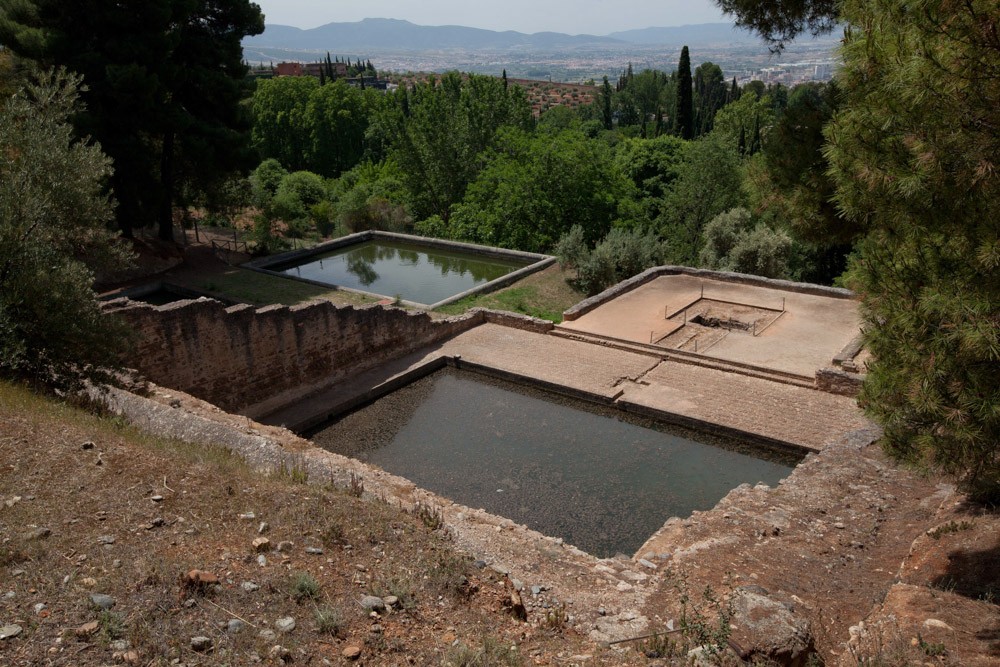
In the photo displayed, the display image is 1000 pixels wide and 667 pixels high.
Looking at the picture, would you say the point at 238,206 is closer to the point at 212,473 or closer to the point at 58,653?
the point at 212,473

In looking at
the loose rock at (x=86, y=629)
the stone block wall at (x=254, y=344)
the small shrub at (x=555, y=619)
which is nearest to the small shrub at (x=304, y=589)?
Answer: the loose rock at (x=86, y=629)

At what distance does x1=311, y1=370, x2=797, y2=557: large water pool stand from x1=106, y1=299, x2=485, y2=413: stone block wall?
1326 mm

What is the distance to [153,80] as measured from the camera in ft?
62.1

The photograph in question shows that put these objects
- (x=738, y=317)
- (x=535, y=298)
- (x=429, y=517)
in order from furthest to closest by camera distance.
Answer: (x=535, y=298)
(x=738, y=317)
(x=429, y=517)

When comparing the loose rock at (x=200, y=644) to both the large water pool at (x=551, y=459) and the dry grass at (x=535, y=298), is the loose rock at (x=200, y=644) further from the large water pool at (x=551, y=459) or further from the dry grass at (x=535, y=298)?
the dry grass at (x=535, y=298)

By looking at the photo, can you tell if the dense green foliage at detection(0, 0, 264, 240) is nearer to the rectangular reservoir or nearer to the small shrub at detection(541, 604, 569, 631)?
the rectangular reservoir

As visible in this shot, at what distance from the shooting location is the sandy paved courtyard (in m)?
14.1

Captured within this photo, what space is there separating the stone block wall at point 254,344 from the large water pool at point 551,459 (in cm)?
133

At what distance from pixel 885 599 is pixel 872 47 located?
4.47 meters

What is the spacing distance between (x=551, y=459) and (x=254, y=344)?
18.1 feet

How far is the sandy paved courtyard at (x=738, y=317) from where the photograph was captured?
1412 centimetres

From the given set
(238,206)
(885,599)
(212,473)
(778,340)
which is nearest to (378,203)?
(238,206)

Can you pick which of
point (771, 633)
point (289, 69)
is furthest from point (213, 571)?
point (289, 69)

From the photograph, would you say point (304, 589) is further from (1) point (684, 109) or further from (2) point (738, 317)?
(1) point (684, 109)
